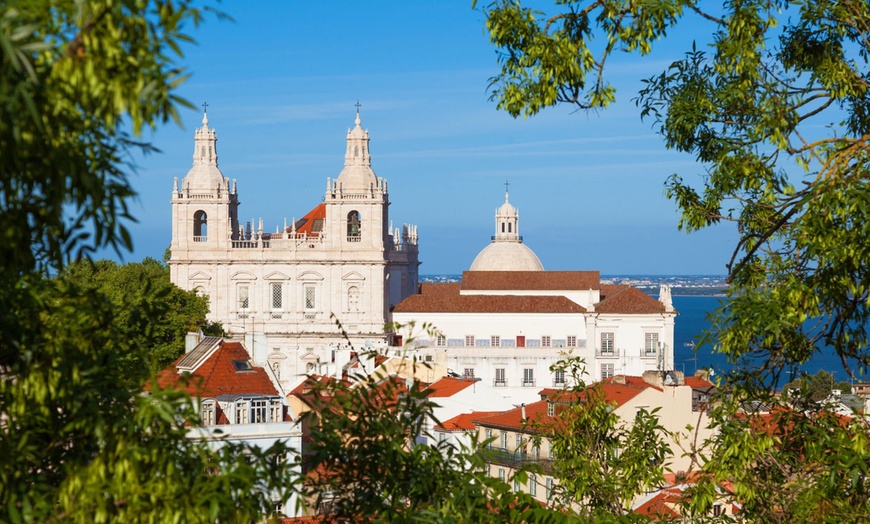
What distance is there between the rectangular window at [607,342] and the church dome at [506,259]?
977 inches

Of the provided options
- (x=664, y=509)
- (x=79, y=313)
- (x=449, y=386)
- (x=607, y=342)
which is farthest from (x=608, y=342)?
(x=79, y=313)

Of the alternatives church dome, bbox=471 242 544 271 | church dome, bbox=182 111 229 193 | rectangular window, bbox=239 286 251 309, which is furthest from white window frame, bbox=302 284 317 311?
church dome, bbox=471 242 544 271

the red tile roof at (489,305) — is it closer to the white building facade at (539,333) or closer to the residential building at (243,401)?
the white building facade at (539,333)

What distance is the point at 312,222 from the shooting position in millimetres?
89312

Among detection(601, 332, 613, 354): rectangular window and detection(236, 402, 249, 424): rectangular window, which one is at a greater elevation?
detection(601, 332, 613, 354): rectangular window

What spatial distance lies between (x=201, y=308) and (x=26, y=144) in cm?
6357

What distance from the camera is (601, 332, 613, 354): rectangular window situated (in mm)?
71500

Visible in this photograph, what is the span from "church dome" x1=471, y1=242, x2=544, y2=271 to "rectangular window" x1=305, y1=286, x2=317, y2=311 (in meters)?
20.4

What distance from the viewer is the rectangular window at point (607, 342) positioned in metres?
71.5

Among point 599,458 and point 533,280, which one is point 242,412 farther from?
point 533,280

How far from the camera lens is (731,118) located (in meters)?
9.96

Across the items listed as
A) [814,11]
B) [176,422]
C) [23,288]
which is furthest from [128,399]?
[814,11]

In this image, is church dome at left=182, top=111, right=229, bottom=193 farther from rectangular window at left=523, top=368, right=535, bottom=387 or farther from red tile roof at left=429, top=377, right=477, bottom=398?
red tile roof at left=429, top=377, right=477, bottom=398

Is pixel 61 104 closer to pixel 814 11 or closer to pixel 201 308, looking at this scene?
pixel 814 11
